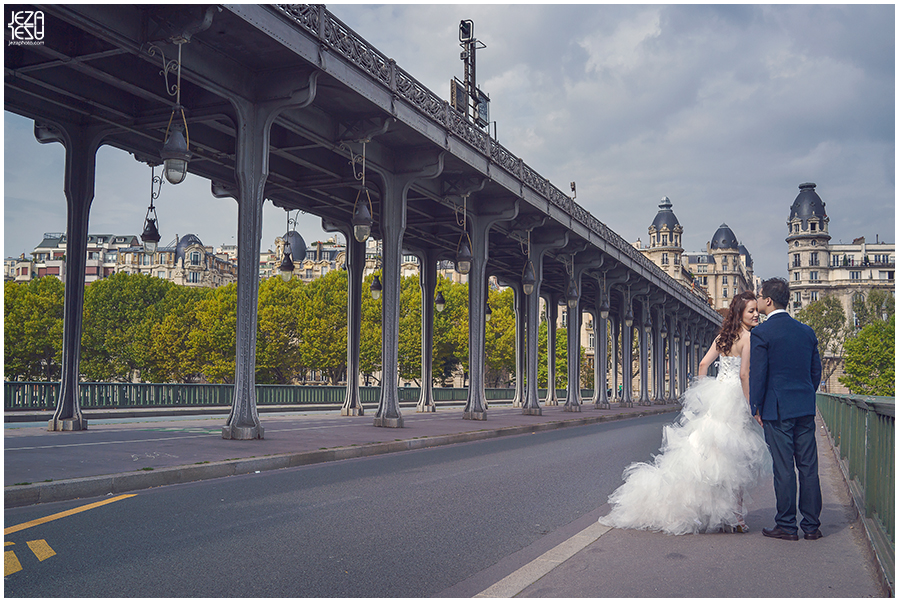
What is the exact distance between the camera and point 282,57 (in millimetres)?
14641

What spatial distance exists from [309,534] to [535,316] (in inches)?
1080

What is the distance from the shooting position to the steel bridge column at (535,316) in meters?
30.2

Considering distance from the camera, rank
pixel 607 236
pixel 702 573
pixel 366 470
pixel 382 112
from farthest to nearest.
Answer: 1. pixel 607 236
2. pixel 382 112
3. pixel 366 470
4. pixel 702 573

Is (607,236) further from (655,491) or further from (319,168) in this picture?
(655,491)

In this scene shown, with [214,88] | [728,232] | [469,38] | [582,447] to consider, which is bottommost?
[582,447]

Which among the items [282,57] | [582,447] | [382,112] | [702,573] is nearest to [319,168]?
[382,112]

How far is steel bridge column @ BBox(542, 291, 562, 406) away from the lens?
4291cm

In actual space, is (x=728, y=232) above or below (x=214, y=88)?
above

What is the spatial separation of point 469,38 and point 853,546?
2539 cm

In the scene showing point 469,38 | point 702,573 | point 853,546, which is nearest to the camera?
point 702,573

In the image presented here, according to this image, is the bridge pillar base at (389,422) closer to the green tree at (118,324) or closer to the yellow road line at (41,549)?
the yellow road line at (41,549)

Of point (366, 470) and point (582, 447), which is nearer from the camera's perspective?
point (366, 470)

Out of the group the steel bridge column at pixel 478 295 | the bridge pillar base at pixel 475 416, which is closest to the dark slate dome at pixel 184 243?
the steel bridge column at pixel 478 295

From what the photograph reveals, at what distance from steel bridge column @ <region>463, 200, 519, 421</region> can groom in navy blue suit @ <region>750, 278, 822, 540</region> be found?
59.9 feet
